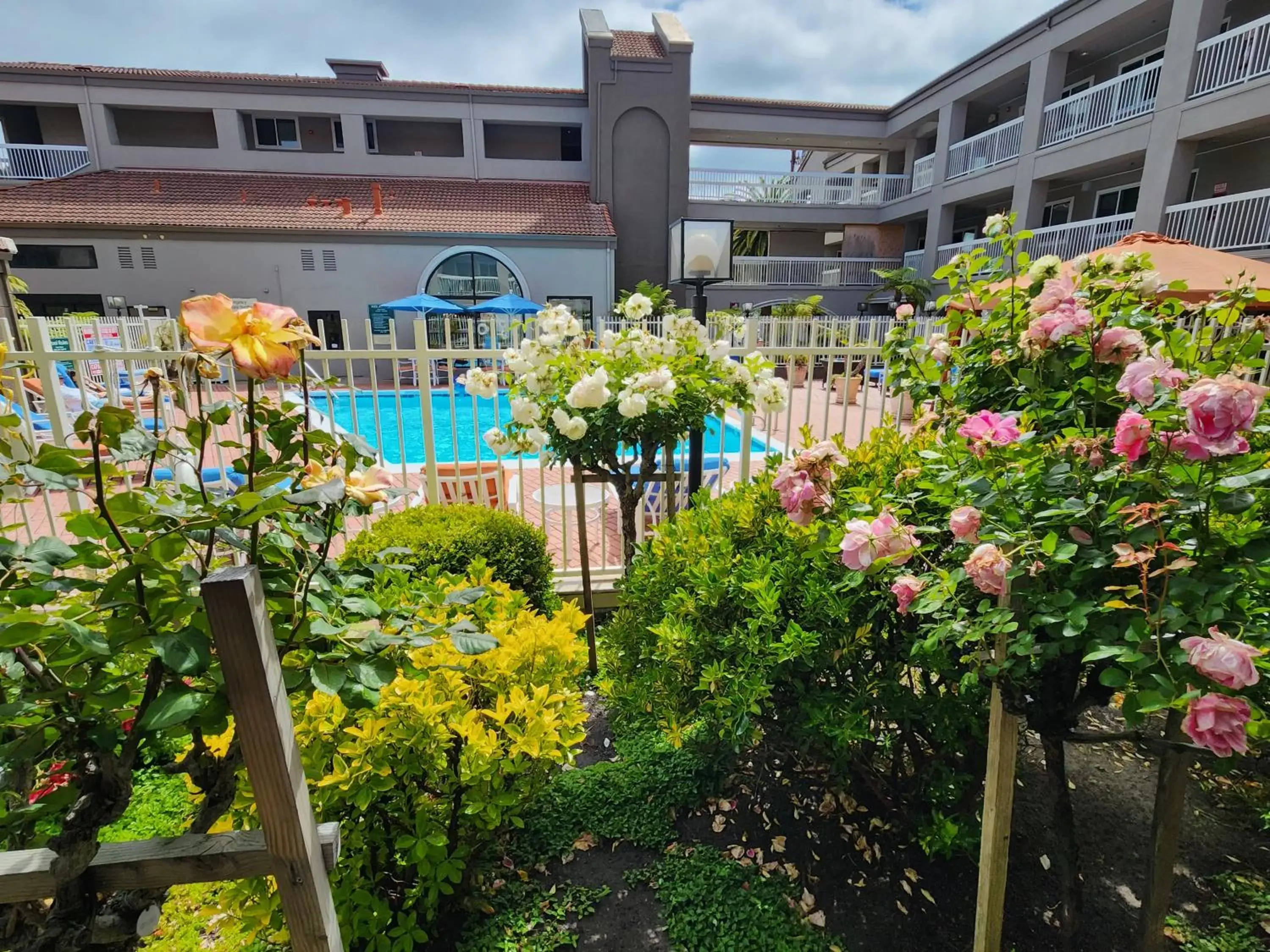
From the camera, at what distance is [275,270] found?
1702 centimetres

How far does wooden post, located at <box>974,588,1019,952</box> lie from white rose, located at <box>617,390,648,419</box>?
1712mm

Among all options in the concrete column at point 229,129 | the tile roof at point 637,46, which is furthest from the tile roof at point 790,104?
the concrete column at point 229,129

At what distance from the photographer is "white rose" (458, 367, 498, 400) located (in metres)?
3.49

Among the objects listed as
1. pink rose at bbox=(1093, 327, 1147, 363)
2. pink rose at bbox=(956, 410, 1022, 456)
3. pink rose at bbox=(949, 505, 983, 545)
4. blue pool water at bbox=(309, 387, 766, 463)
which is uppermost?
pink rose at bbox=(1093, 327, 1147, 363)

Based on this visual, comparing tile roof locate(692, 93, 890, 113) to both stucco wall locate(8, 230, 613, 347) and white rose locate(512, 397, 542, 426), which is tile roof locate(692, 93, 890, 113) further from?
white rose locate(512, 397, 542, 426)

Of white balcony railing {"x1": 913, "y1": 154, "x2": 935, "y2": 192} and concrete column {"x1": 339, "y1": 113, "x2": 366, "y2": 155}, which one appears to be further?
concrete column {"x1": 339, "y1": 113, "x2": 366, "y2": 155}

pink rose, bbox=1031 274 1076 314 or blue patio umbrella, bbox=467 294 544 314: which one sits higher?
blue patio umbrella, bbox=467 294 544 314

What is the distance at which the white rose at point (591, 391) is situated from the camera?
2.83 metres

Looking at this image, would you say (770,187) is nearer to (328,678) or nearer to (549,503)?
(549,503)

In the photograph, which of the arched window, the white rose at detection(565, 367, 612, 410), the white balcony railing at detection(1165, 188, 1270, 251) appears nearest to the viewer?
the white rose at detection(565, 367, 612, 410)

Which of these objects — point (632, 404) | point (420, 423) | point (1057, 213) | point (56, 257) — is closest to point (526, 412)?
point (632, 404)

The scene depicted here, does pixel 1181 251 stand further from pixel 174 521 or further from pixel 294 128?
pixel 294 128

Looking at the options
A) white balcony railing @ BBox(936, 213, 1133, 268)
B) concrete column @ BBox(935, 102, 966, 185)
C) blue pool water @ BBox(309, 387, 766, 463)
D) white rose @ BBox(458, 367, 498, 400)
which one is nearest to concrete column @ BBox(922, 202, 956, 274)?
concrete column @ BBox(935, 102, 966, 185)

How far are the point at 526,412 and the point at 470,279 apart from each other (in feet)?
53.6
